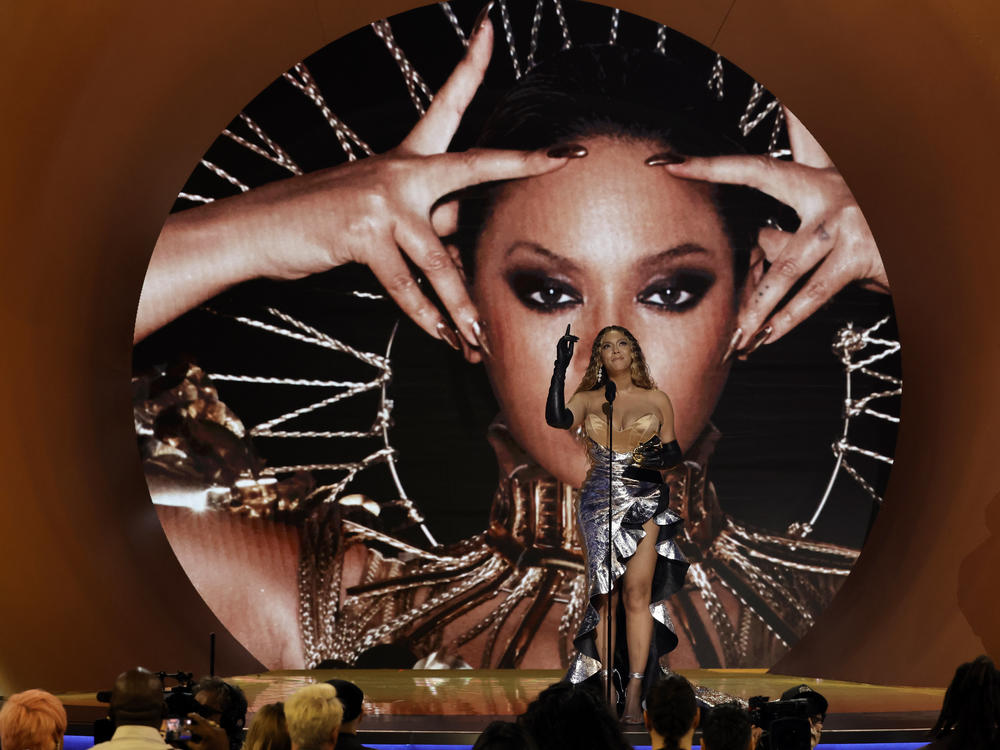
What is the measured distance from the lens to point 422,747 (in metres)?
4.36

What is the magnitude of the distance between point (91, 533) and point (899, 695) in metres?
3.97

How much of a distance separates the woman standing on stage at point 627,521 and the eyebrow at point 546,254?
5.80ft

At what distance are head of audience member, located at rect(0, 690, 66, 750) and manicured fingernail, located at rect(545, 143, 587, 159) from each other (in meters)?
4.70

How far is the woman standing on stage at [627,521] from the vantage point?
495cm

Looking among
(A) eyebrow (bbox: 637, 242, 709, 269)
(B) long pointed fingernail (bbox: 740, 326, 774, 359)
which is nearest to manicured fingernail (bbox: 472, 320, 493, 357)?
(A) eyebrow (bbox: 637, 242, 709, 269)

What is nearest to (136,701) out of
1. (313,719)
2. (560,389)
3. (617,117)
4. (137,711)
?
(137,711)

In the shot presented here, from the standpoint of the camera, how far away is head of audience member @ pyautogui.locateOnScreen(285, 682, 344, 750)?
262 centimetres

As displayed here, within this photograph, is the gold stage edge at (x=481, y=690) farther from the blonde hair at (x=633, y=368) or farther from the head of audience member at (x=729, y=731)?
the head of audience member at (x=729, y=731)

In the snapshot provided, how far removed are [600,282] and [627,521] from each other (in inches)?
85.2

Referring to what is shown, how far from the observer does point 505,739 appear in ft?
7.30

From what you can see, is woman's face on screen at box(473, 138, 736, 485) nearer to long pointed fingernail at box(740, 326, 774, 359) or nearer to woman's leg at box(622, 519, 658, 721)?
long pointed fingernail at box(740, 326, 774, 359)

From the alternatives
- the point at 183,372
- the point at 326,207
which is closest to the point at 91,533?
the point at 183,372

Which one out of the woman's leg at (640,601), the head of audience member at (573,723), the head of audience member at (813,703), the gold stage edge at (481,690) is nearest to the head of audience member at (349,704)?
the head of audience member at (573,723)

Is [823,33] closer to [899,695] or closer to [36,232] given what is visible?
[899,695]
